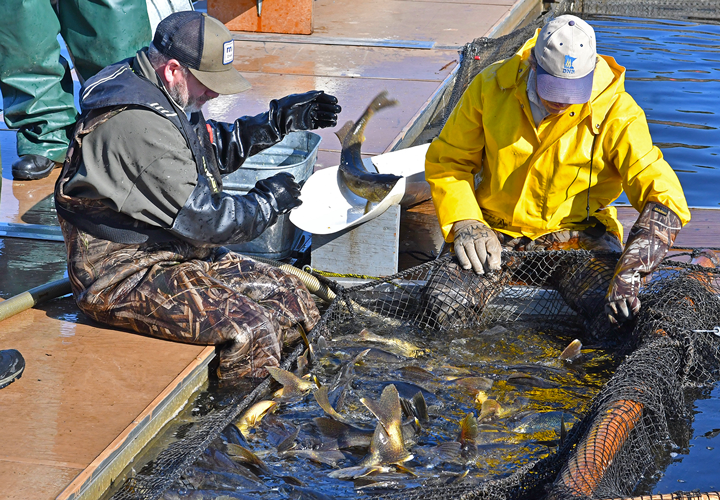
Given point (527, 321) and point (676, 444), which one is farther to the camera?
point (527, 321)

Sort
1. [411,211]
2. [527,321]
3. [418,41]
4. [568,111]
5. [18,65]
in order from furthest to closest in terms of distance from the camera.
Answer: [418,41] → [411,211] → [18,65] → [527,321] → [568,111]

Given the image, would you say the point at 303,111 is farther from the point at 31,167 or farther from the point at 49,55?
the point at 31,167

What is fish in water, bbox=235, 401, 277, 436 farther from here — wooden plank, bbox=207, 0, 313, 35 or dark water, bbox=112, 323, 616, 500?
wooden plank, bbox=207, 0, 313, 35

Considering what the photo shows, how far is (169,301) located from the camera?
3.49 meters

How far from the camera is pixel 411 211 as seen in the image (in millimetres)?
5469

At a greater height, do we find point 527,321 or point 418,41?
point 418,41

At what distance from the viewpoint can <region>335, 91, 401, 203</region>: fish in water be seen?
181 inches

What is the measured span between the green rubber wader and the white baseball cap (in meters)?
3.00

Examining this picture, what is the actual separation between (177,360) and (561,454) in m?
1.73

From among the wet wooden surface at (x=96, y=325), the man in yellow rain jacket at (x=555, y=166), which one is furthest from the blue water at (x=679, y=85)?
the man in yellow rain jacket at (x=555, y=166)

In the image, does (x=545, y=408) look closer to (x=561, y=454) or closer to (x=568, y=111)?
(x=561, y=454)

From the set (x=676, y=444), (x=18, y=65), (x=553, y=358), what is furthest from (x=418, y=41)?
(x=676, y=444)

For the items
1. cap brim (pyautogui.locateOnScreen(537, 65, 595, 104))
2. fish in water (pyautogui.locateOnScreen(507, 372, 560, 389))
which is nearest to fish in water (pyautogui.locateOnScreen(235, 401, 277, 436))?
fish in water (pyautogui.locateOnScreen(507, 372, 560, 389))

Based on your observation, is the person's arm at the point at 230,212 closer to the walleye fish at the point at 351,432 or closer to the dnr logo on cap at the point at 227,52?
the dnr logo on cap at the point at 227,52
